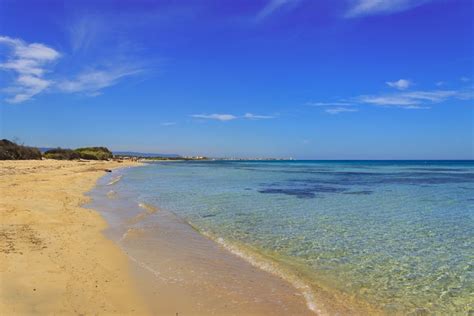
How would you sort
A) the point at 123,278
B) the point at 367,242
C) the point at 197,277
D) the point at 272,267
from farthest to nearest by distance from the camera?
1. the point at 367,242
2. the point at 272,267
3. the point at 197,277
4. the point at 123,278

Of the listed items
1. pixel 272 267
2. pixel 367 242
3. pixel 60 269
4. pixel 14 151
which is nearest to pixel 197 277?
pixel 272 267

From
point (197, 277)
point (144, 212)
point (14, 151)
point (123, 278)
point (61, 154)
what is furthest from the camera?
point (61, 154)

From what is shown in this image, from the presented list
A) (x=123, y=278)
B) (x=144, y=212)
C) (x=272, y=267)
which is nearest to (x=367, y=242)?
(x=272, y=267)

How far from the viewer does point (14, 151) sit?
5216 centimetres

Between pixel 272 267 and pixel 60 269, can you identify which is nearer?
pixel 60 269

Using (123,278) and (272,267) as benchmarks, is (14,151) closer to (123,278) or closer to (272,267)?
(123,278)

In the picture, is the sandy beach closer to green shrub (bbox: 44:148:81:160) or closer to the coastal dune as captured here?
the coastal dune

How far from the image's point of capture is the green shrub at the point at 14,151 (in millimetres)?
49312

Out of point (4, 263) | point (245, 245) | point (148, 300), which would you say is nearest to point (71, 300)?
point (148, 300)

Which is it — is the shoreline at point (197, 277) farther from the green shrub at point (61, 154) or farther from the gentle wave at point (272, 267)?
the green shrub at point (61, 154)

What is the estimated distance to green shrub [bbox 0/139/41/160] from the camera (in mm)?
49312

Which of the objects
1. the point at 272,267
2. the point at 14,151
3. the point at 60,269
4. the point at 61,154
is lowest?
the point at 272,267

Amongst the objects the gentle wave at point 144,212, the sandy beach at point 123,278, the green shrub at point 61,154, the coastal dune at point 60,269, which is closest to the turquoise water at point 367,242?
the gentle wave at point 144,212

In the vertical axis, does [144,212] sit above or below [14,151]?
below
